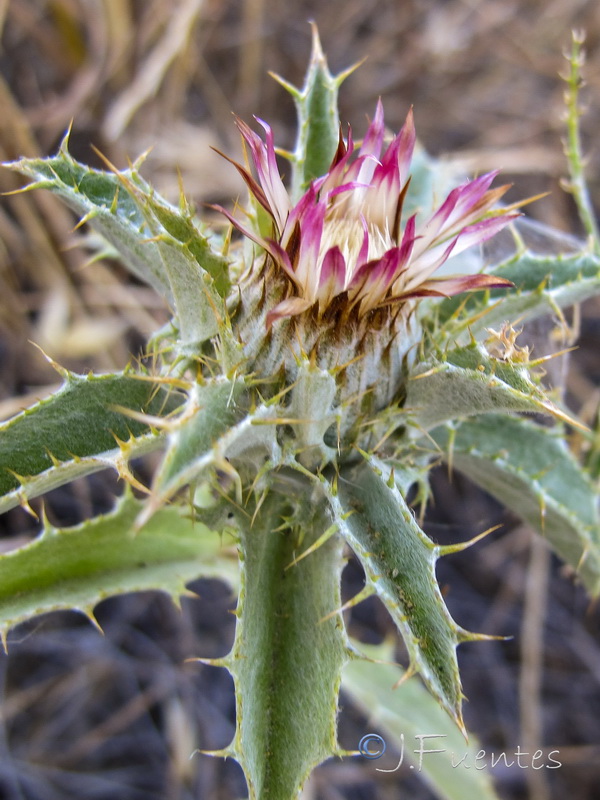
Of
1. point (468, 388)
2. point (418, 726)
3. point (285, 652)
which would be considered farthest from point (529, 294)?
point (418, 726)

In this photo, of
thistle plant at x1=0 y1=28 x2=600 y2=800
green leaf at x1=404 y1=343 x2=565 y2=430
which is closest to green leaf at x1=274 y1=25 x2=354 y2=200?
thistle plant at x1=0 y1=28 x2=600 y2=800

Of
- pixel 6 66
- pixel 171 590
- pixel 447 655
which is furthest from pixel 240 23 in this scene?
pixel 447 655

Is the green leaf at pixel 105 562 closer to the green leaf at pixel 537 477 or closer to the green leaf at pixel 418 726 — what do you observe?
the green leaf at pixel 418 726

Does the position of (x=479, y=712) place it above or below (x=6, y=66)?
below

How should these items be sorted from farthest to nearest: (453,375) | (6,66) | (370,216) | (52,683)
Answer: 1. (6,66)
2. (52,683)
3. (370,216)
4. (453,375)

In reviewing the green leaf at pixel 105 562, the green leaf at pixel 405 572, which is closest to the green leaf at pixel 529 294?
the green leaf at pixel 405 572

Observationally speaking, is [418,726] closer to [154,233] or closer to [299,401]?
[299,401]

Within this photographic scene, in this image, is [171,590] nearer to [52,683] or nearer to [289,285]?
[289,285]

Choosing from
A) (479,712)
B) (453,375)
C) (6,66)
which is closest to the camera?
(453,375)
